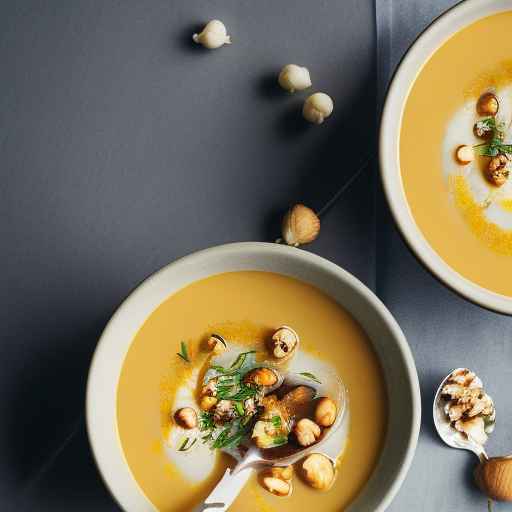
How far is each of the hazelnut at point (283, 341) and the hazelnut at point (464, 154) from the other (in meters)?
0.28

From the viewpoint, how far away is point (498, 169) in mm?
840

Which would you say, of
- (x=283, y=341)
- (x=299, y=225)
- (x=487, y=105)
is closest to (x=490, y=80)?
(x=487, y=105)

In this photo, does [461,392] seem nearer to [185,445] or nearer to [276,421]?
[276,421]

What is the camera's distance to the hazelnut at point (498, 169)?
840mm

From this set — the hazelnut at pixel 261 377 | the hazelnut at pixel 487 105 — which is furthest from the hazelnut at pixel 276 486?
the hazelnut at pixel 487 105

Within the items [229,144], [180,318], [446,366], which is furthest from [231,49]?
[446,366]

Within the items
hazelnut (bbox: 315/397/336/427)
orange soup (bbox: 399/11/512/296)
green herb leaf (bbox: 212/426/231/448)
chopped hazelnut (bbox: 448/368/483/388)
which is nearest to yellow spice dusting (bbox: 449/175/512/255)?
orange soup (bbox: 399/11/512/296)

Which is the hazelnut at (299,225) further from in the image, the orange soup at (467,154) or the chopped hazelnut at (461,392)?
the chopped hazelnut at (461,392)

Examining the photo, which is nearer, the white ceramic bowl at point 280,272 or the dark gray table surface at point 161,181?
the white ceramic bowl at point 280,272

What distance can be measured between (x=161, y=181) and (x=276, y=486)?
1.28ft

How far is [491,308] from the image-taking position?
2.66 feet

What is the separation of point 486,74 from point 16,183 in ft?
1.93

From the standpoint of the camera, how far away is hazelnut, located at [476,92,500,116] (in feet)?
2.77

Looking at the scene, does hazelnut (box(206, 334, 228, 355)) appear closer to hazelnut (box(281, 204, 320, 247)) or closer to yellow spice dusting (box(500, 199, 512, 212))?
hazelnut (box(281, 204, 320, 247))
